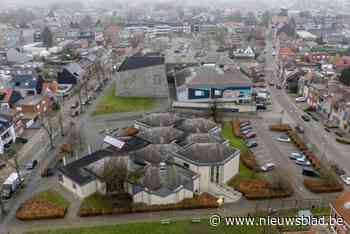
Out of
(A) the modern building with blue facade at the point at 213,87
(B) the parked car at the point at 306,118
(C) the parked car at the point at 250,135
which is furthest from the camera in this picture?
(A) the modern building with blue facade at the point at 213,87

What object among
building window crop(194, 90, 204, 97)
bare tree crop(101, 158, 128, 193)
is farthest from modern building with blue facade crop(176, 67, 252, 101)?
bare tree crop(101, 158, 128, 193)

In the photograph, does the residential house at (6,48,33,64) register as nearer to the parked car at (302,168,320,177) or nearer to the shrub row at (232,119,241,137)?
A: the shrub row at (232,119,241,137)

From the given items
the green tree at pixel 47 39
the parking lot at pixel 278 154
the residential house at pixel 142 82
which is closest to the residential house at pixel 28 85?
the residential house at pixel 142 82

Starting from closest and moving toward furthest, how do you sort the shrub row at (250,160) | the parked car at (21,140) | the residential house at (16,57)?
the shrub row at (250,160)
the parked car at (21,140)
the residential house at (16,57)

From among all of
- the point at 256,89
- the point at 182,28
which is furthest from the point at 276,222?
the point at 182,28

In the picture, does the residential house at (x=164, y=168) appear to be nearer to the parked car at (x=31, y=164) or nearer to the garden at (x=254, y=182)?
the garden at (x=254, y=182)

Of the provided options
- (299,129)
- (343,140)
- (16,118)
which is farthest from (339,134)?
(16,118)

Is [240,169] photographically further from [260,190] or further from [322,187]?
[322,187]

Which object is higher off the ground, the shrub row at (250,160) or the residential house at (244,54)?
the residential house at (244,54)
